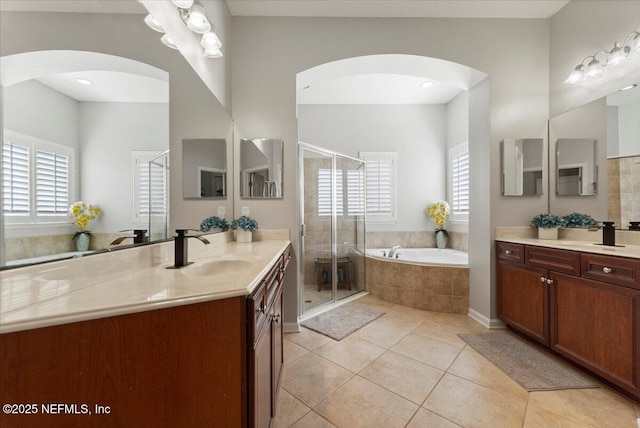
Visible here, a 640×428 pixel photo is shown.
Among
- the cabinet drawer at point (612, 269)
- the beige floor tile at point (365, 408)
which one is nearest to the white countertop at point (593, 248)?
the cabinet drawer at point (612, 269)

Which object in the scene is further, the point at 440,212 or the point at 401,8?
the point at 440,212

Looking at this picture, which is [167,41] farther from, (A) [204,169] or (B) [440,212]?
(B) [440,212]

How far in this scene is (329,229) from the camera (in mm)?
3369

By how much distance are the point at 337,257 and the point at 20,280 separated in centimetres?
292

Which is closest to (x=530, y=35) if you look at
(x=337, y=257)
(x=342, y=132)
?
(x=342, y=132)

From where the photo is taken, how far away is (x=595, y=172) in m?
2.19

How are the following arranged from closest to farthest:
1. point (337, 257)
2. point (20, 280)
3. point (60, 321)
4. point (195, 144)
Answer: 1. point (60, 321)
2. point (20, 280)
3. point (195, 144)
4. point (337, 257)

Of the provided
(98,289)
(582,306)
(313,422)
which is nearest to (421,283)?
(582,306)

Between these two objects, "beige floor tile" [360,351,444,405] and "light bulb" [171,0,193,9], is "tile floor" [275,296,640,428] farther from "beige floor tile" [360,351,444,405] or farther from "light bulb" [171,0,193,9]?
"light bulb" [171,0,193,9]

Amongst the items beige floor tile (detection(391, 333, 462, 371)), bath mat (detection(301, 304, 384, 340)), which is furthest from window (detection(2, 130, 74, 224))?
beige floor tile (detection(391, 333, 462, 371))

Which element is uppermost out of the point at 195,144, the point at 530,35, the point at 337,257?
the point at 530,35

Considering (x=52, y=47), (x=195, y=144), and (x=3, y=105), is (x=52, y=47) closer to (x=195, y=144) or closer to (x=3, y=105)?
(x=3, y=105)

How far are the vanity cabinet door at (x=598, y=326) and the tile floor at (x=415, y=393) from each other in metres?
0.19

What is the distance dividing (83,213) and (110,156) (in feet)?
0.71
